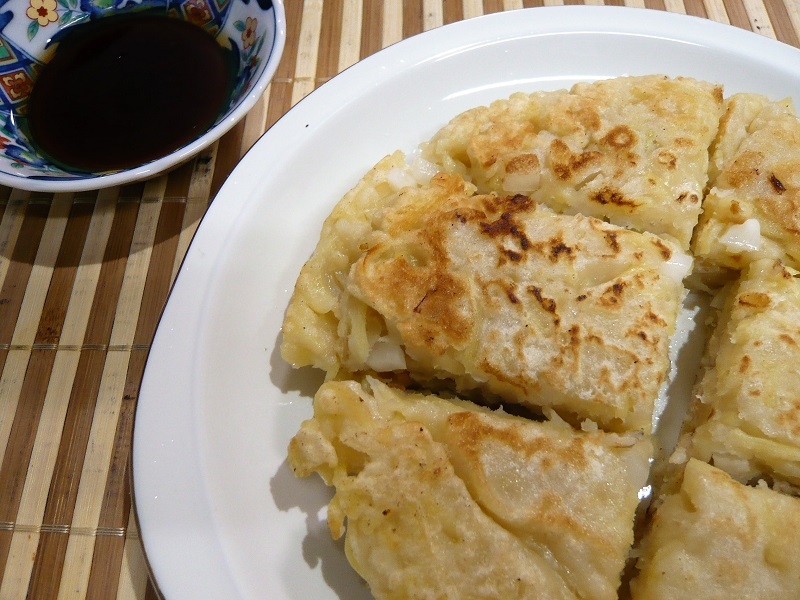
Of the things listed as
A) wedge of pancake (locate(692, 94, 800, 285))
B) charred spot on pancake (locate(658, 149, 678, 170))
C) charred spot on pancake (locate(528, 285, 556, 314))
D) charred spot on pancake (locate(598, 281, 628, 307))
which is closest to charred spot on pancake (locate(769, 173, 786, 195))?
wedge of pancake (locate(692, 94, 800, 285))

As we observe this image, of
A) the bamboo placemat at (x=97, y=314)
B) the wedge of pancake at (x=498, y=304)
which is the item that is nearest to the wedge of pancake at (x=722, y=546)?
the wedge of pancake at (x=498, y=304)

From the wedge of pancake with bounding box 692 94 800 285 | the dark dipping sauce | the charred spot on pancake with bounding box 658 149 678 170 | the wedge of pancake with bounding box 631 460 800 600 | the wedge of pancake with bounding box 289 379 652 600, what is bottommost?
the wedge of pancake with bounding box 631 460 800 600

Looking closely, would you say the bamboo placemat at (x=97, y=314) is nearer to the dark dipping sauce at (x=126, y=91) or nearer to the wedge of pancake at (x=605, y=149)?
the dark dipping sauce at (x=126, y=91)

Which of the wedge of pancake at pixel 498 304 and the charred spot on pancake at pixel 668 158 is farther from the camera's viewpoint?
the charred spot on pancake at pixel 668 158

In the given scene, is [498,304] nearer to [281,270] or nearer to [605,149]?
[605,149]

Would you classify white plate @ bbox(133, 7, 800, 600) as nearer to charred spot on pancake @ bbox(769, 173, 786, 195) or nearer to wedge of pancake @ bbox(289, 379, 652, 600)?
wedge of pancake @ bbox(289, 379, 652, 600)

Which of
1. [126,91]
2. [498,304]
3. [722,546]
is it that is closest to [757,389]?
[722,546]

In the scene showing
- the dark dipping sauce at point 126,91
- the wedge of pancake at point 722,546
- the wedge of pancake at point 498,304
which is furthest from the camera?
the dark dipping sauce at point 126,91
